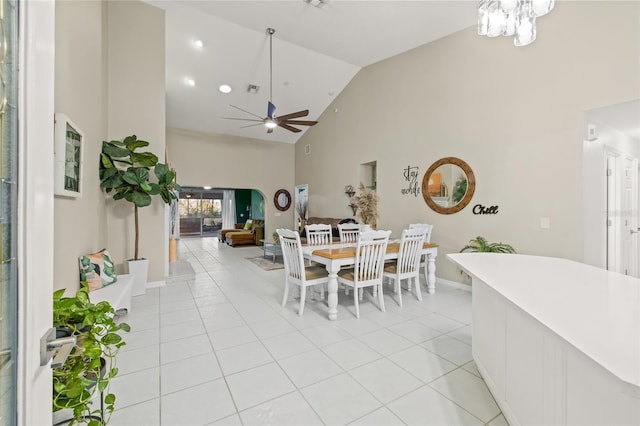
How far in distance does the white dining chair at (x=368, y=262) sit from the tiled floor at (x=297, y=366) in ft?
1.18

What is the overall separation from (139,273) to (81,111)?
7.05 feet

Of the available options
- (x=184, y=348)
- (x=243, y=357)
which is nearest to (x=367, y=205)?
(x=243, y=357)

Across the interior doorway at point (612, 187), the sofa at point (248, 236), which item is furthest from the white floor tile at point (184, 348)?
the sofa at point (248, 236)

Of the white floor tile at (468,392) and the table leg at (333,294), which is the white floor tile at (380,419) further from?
the table leg at (333,294)

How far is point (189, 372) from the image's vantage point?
80.0 inches

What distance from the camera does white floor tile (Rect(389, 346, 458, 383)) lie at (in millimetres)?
2002

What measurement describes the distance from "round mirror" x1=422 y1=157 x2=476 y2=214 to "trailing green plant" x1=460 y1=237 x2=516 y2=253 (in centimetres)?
57

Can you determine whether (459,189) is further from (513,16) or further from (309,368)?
(309,368)

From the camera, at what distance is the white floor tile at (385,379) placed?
180cm

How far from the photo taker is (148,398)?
176cm

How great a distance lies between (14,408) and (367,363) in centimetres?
202

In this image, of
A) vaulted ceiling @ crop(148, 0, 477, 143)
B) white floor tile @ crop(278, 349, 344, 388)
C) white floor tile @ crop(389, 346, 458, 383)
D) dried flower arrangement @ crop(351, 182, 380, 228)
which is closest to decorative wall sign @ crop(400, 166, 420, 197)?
dried flower arrangement @ crop(351, 182, 380, 228)

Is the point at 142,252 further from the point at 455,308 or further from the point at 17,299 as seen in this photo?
the point at 455,308

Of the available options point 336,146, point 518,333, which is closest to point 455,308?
point 518,333
